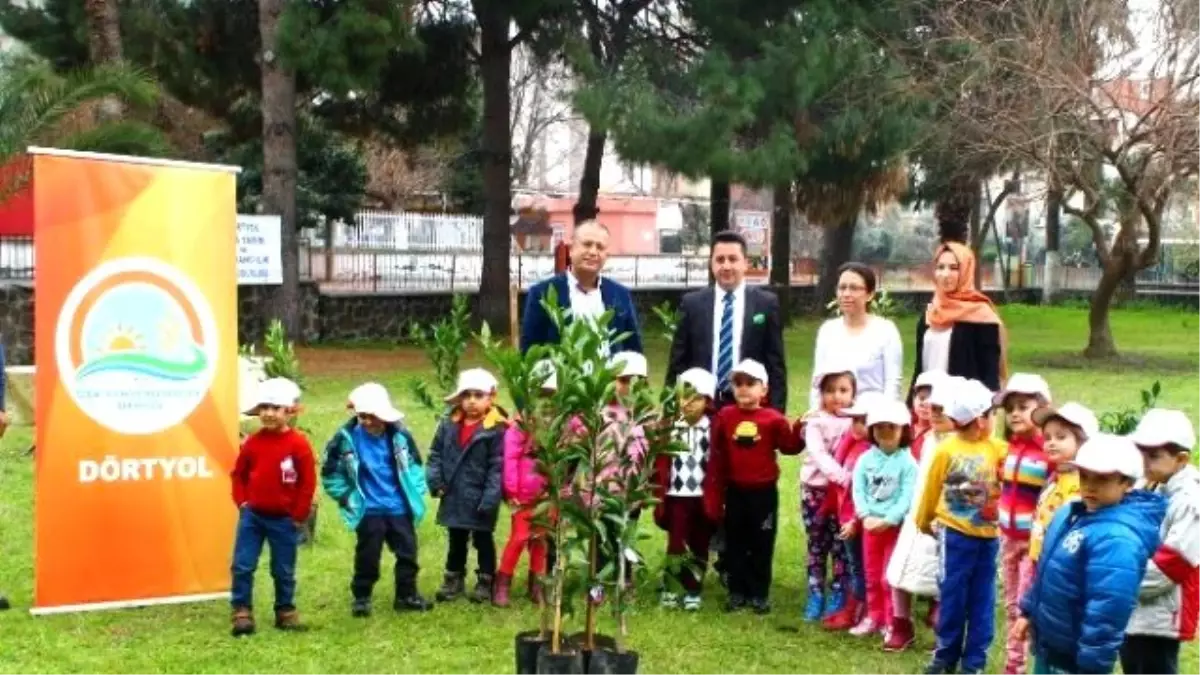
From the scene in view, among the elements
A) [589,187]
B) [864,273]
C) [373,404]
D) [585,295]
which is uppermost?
[589,187]

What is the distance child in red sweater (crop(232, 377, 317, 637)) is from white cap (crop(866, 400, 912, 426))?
2289 millimetres

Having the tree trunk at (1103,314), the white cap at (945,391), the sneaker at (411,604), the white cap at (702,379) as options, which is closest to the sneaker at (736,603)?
the white cap at (702,379)

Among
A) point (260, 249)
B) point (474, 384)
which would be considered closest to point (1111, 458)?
point (474, 384)

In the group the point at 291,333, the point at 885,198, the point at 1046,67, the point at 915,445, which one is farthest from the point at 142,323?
the point at 885,198

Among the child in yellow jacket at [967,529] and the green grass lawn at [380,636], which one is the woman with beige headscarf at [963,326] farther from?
the green grass lawn at [380,636]

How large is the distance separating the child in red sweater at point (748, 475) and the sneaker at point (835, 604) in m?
0.30

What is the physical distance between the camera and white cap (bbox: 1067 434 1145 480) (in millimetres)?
4078

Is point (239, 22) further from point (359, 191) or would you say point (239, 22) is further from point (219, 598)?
point (219, 598)

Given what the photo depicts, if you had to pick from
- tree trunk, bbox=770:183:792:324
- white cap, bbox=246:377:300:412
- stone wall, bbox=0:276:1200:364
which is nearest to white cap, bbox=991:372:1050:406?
white cap, bbox=246:377:300:412

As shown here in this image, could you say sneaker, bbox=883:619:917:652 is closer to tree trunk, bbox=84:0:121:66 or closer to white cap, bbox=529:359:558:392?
white cap, bbox=529:359:558:392

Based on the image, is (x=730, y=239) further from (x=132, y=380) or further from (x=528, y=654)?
(x=132, y=380)

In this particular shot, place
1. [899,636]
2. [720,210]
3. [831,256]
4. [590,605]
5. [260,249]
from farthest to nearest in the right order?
[831,256]
[720,210]
[260,249]
[899,636]
[590,605]

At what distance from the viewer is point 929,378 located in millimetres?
6113

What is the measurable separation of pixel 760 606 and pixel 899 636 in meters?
0.80
